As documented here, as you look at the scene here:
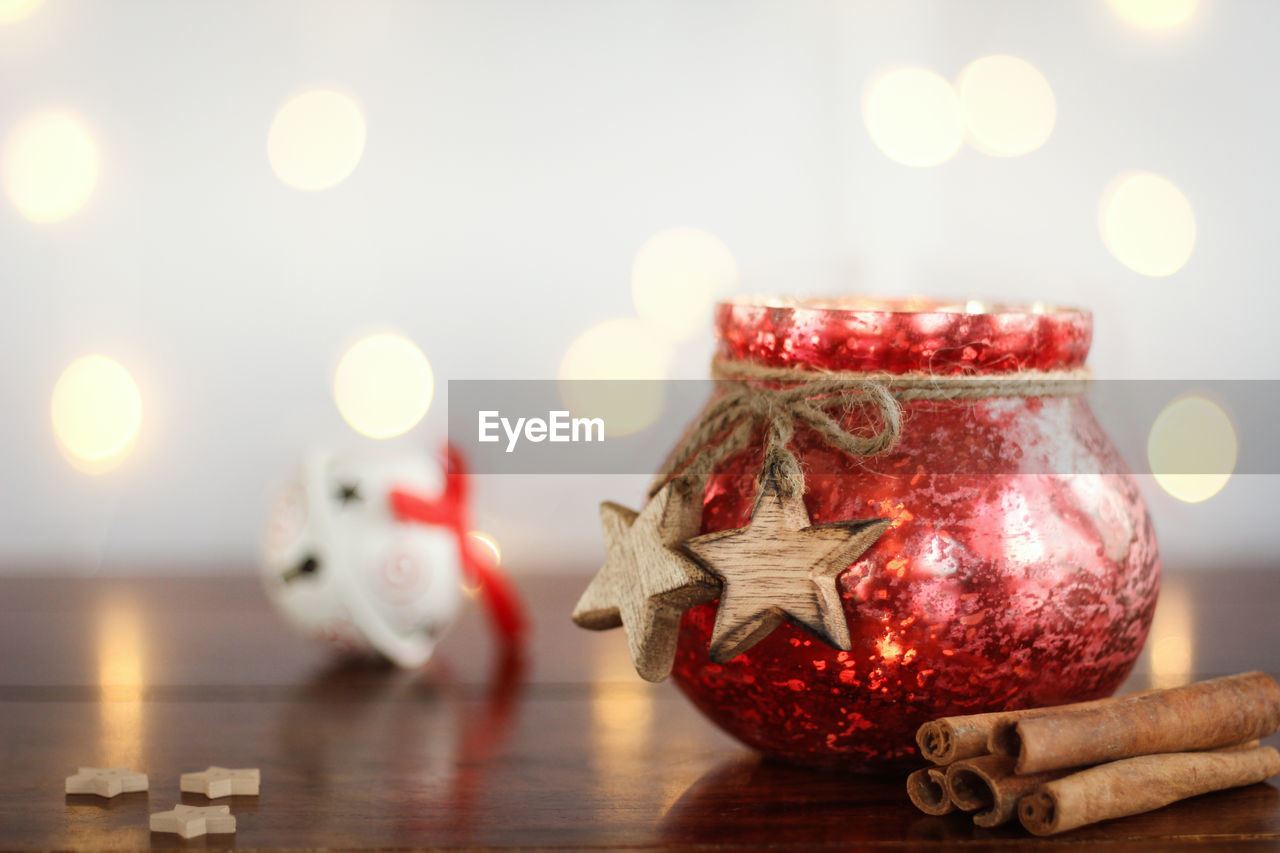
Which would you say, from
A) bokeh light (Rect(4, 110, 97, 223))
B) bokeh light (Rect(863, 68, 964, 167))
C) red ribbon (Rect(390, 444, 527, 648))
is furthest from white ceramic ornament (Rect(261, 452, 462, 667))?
bokeh light (Rect(863, 68, 964, 167))

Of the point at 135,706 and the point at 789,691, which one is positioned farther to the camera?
the point at 135,706

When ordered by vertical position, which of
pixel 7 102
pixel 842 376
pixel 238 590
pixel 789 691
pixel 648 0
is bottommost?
pixel 238 590

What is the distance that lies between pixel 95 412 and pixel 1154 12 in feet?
4.10

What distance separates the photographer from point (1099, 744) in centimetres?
57

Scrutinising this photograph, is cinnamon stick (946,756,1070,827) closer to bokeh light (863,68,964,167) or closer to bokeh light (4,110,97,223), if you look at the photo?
bokeh light (863,68,964,167)

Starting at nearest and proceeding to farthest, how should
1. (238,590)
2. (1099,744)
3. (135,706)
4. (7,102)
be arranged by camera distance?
(1099,744), (135,706), (238,590), (7,102)

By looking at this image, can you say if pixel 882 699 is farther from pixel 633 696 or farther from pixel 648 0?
pixel 648 0

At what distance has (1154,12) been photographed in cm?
125

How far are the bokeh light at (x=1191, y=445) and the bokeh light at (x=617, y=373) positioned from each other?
1.88 ft

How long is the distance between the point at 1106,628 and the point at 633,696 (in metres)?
0.34

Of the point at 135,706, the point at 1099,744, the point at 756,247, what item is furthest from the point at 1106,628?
the point at 756,247

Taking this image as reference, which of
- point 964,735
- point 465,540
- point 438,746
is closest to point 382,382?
point 465,540

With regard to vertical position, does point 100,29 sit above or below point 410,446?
above
